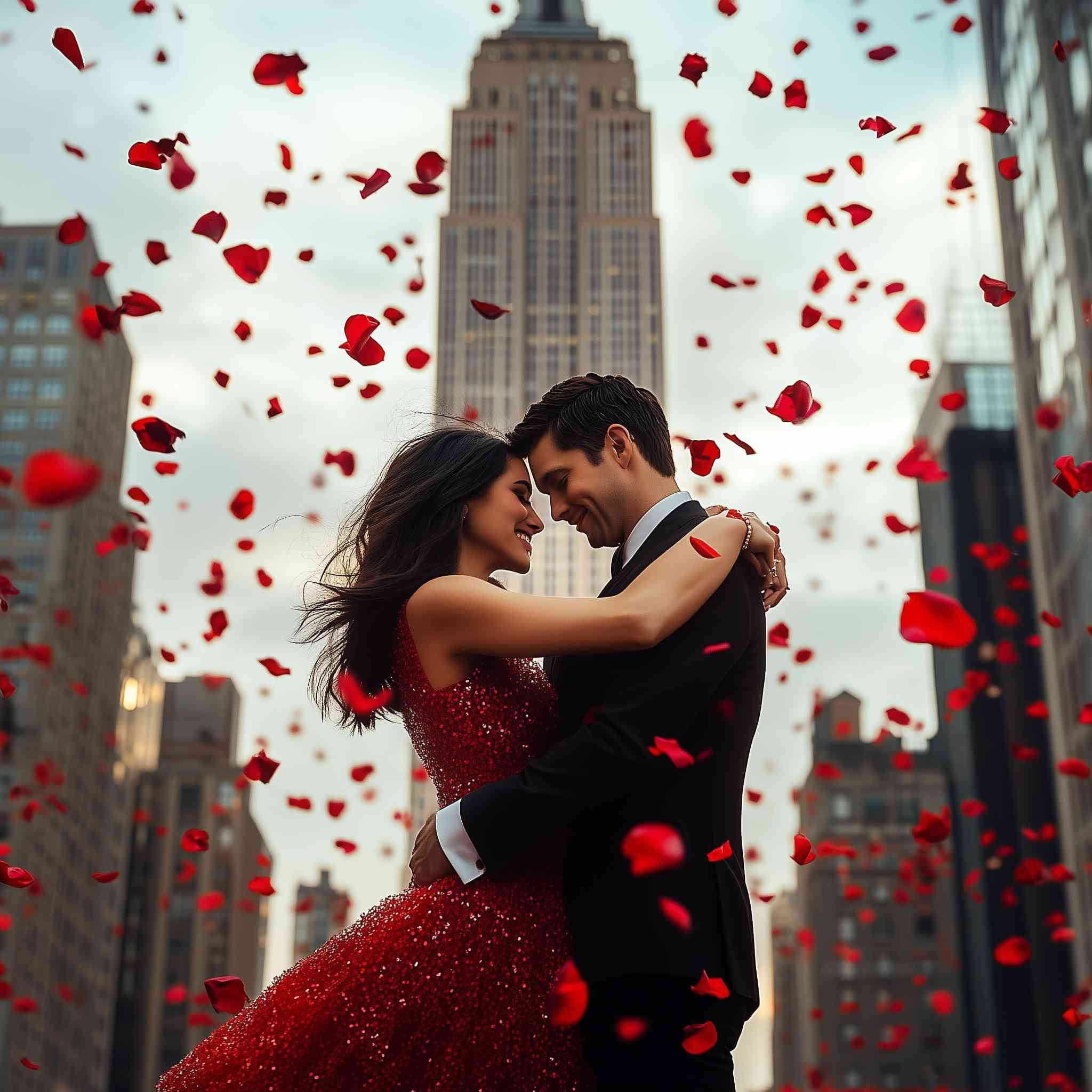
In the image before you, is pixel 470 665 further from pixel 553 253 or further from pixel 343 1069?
pixel 553 253

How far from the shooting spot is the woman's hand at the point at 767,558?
12.1 ft

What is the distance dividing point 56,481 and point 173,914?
315 ft

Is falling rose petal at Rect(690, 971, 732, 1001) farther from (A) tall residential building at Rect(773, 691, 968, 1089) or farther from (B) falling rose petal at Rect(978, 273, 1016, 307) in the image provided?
(A) tall residential building at Rect(773, 691, 968, 1089)

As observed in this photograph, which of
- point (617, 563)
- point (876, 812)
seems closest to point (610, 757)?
point (617, 563)

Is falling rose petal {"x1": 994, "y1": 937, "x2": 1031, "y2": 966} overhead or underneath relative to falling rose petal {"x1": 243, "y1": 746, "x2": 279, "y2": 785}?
underneath

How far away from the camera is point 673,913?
121 inches

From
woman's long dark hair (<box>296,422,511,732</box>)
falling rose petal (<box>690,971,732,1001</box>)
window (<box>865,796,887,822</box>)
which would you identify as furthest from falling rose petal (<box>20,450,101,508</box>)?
window (<box>865,796,887,822</box>)

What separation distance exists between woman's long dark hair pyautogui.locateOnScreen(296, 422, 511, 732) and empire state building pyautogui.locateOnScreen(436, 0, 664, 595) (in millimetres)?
91896

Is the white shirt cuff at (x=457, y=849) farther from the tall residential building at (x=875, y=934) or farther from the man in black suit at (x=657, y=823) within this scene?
the tall residential building at (x=875, y=934)

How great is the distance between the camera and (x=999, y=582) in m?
73.8

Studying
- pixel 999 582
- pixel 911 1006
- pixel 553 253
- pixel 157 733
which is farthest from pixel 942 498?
pixel 157 733

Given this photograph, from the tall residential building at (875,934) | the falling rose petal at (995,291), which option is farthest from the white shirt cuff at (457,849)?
the tall residential building at (875,934)

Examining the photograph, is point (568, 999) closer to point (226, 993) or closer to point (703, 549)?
point (703, 549)

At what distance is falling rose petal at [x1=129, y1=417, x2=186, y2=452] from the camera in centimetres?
546
